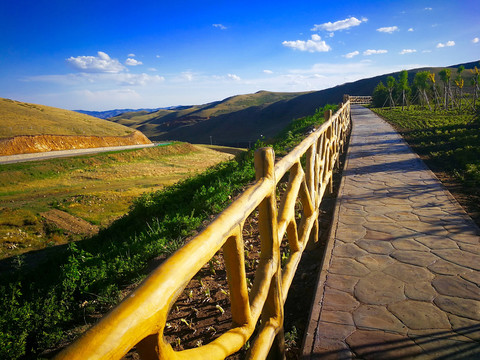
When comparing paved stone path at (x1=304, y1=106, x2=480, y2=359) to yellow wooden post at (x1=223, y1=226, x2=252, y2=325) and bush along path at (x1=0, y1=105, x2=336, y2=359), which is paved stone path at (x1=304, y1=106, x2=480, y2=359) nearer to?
yellow wooden post at (x1=223, y1=226, x2=252, y2=325)

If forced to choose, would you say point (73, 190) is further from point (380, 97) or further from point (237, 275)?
point (380, 97)

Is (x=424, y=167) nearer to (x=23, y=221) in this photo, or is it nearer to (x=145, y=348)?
(x=145, y=348)

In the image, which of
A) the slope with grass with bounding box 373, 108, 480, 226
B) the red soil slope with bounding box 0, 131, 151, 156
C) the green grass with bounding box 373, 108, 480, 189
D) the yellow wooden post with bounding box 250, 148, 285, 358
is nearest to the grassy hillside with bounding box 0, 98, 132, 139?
the red soil slope with bounding box 0, 131, 151, 156

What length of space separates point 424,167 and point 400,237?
12.4 ft

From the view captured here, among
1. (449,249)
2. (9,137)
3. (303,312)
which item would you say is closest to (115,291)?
(303,312)

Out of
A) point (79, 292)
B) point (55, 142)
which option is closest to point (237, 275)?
point (79, 292)

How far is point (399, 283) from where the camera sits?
2.70 metres

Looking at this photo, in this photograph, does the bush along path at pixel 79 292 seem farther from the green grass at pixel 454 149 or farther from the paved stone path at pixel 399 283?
the green grass at pixel 454 149

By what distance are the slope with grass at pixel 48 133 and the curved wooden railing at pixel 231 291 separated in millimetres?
35375

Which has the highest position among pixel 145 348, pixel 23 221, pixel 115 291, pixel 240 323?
pixel 145 348

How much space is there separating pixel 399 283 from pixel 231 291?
1814 mm

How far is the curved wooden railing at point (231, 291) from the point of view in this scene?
84cm

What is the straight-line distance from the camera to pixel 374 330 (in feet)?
7.24

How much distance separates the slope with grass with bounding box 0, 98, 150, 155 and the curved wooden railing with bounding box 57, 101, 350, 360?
35.4 meters
